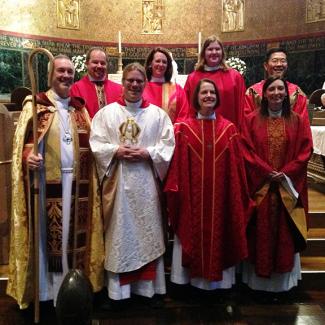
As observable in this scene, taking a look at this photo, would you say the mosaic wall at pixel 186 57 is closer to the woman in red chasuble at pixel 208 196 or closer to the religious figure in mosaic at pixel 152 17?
the religious figure in mosaic at pixel 152 17

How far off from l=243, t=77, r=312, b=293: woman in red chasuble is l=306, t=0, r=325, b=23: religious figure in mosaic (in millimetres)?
7008

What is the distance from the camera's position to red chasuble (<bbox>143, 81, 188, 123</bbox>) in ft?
12.5

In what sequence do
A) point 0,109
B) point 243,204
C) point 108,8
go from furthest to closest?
point 108,8 → point 0,109 → point 243,204

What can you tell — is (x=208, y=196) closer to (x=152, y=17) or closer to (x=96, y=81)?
(x=96, y=81)

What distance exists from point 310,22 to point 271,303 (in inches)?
311

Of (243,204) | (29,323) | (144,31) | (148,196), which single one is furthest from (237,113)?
(144,31)

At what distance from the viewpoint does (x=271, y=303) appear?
3.39 m

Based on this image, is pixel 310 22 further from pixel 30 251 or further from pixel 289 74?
pixel 30 251

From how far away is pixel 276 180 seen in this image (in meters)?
3.27

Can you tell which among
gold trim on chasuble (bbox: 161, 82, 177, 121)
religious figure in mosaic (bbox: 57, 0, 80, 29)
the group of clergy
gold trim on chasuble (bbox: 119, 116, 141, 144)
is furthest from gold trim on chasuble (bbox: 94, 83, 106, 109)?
religious figure in mosaic (bbox: 57, 0, 80, 29)

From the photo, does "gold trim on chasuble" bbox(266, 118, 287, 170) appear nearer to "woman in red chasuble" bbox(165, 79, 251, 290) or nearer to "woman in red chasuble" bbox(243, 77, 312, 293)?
"woman in red chasuble" bbox(243, 77, 312, 293)

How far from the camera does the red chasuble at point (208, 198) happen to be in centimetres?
322

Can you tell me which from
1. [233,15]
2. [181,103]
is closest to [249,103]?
[181,103]

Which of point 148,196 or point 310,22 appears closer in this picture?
point 148,196
